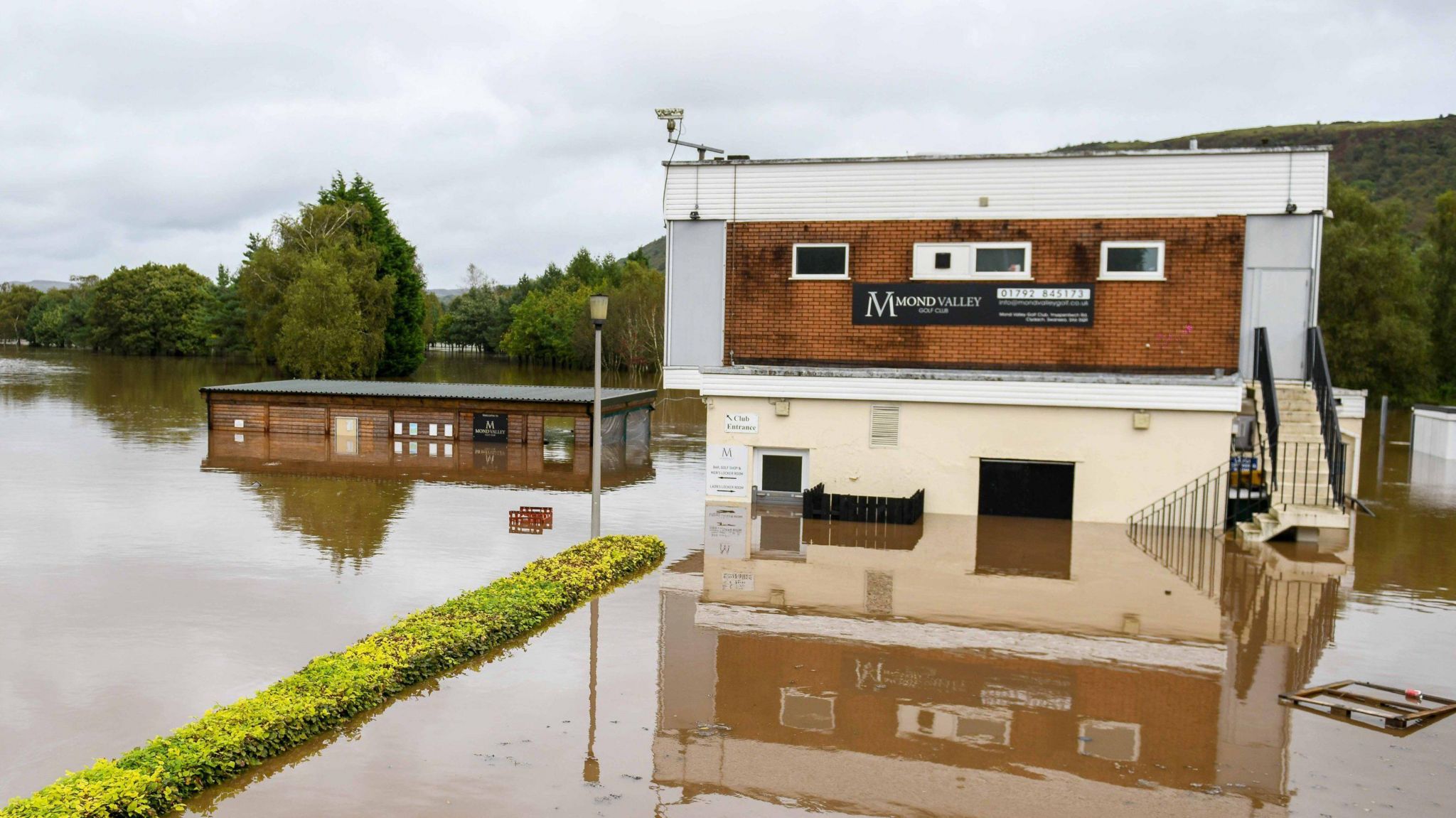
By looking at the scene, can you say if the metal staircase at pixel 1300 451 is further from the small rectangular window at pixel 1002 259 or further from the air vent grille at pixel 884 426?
the air vent grille at pixel 884 426

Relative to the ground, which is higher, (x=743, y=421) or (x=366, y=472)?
(x=743, y=421)

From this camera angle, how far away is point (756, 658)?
42.3ft

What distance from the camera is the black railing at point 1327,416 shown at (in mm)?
20547

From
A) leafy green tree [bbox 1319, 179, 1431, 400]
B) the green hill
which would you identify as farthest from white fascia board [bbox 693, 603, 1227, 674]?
the green hill

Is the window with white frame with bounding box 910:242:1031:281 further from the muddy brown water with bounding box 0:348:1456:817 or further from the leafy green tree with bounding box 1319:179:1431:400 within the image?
the leafy green tree with bounding box 1319:179:1431:400

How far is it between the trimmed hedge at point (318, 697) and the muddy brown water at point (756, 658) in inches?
10.6

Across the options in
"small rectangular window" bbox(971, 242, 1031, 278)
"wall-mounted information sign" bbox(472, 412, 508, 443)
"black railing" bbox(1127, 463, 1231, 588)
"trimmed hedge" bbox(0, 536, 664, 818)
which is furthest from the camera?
"wall-mounted information sign" bbox(472, 412, 508, 443)

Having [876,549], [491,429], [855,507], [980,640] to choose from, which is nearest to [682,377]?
[855,507]

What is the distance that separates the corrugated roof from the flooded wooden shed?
4 cm

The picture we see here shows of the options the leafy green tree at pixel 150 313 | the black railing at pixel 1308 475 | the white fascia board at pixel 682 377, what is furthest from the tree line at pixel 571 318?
the black railing at pixel 1308 475

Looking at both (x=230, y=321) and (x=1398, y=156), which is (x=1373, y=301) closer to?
(x=1398, y=156)

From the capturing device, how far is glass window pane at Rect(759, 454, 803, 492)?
24.5 m

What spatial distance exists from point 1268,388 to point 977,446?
223 inches

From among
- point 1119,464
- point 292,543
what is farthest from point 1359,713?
point 292,543
